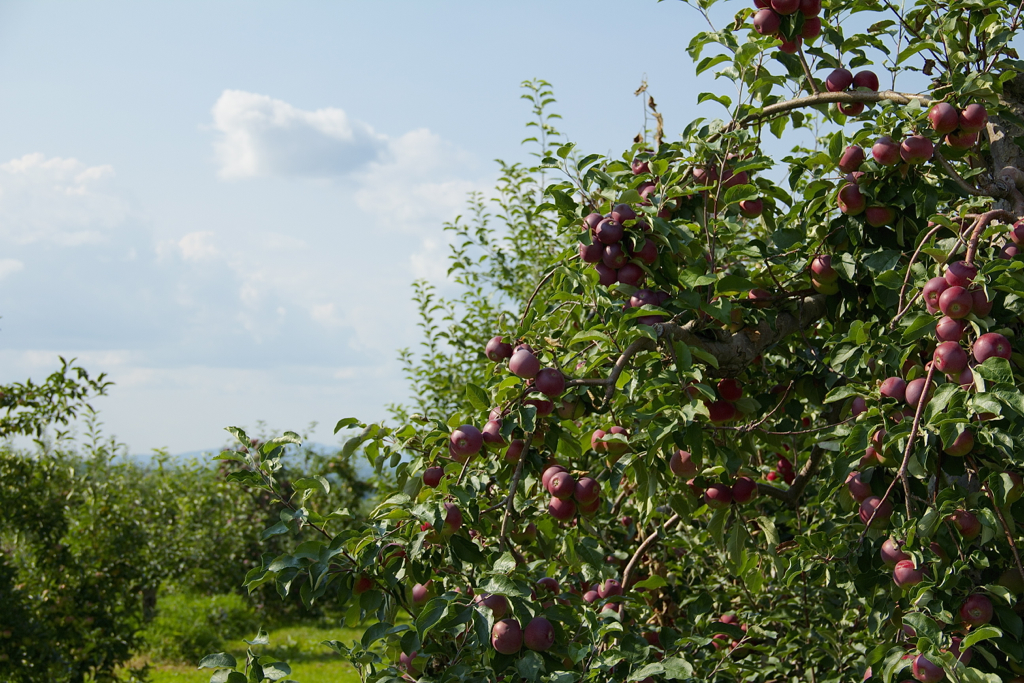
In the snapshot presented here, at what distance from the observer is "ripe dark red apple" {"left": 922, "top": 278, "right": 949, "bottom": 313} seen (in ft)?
5.45

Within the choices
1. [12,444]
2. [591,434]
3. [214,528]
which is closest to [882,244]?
[591,434]

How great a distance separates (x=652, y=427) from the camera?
170 cm

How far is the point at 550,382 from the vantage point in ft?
5.74

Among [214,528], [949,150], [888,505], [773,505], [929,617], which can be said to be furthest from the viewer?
[214,528]

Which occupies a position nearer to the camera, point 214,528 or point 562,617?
point 562,617

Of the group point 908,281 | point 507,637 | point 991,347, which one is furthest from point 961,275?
point 507,637

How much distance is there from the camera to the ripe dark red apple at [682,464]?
1.86 metres

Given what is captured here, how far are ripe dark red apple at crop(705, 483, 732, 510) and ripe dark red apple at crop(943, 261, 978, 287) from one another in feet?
2.42

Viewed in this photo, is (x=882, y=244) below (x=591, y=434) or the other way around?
the other way around

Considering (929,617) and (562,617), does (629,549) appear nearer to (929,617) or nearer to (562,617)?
(562,617)

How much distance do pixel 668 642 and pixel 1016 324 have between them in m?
1.25

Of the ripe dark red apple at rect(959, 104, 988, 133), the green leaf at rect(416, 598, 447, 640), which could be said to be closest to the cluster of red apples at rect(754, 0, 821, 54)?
the ripe dark red apple at rect(959, 104, 988, 133)

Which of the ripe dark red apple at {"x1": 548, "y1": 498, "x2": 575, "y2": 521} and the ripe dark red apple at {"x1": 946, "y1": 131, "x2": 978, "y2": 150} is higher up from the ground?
the ripe dark red apple at {"x1": 946, "y1": 131, "x2": 978, "y2": 150}

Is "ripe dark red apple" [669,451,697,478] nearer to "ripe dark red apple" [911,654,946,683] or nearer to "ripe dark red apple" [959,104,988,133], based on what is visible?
"ripe dark red apple" [911,654,946,683]
